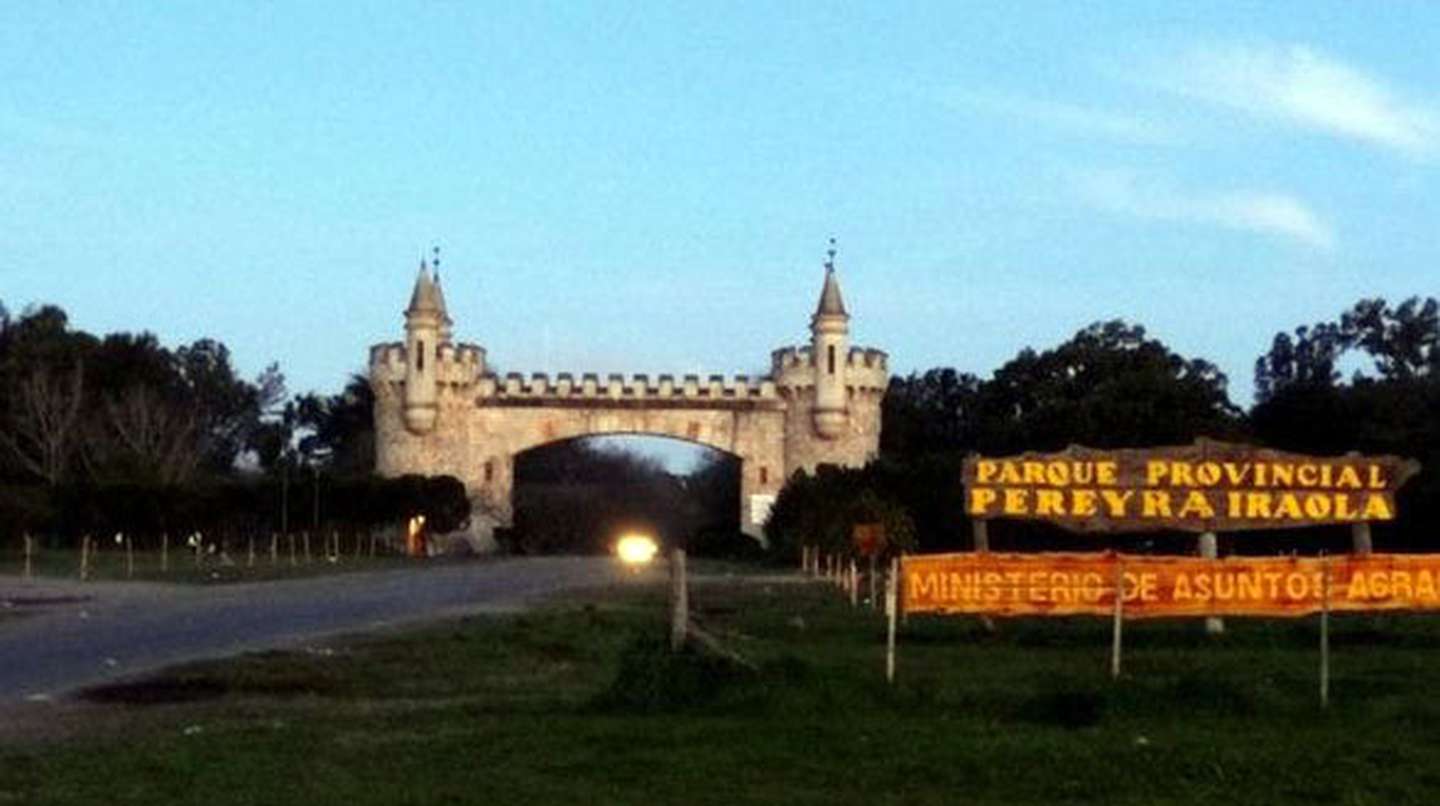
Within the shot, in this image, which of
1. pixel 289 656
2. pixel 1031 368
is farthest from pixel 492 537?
pixel 289 656

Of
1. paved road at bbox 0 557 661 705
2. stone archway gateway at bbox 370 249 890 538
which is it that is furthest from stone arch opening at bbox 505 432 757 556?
paved road at bbox 0 557 661 705

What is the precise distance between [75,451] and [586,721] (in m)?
91.2

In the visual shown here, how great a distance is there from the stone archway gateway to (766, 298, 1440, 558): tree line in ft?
13.9

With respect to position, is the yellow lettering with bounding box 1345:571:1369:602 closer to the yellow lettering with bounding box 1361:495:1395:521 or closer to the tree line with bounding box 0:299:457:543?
the yellow lettering with bounding box 1361:495:1395:521

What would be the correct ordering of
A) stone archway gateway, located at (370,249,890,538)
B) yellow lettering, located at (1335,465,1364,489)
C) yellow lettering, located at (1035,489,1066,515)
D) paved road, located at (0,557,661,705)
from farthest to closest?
stone archway gateway, located at (370,249,890,538)
yellow lettering, located at (1035,489,1066,515)
yellow lettering, located at (1335,465,1364,489)
paved road, located at (0,557,661,705)

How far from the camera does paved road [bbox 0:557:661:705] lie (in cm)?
2509

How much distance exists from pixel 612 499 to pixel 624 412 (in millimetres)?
47426

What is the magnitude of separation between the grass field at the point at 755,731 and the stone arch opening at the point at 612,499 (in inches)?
2816

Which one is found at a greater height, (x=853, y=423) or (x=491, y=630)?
(x=853, y=423)

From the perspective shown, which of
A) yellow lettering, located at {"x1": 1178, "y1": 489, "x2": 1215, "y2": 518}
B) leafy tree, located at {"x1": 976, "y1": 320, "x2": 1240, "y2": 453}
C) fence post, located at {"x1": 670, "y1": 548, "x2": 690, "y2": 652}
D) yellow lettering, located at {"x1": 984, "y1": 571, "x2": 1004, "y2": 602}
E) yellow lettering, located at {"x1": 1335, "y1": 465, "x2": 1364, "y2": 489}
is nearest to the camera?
fence post, located at {"x1": 670, "y1": 548, "x2": 690, "y2": 652}

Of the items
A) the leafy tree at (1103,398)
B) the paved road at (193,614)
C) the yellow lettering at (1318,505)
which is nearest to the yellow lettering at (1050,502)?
the yellow lettering at (1318,505)

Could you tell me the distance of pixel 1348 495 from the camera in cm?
3259

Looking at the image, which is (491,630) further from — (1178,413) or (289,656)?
(1178,413)

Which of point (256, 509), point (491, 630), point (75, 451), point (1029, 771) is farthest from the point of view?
point (75, 451)
